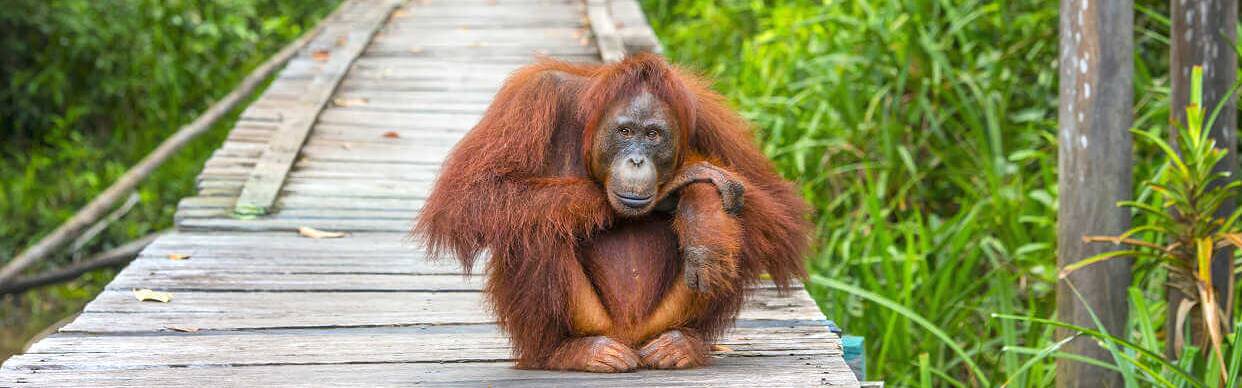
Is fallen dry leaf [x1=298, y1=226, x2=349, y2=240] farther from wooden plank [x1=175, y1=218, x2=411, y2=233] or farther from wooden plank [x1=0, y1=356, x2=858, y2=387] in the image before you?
wooden plank [x1=0, y1=356, x2=858, y2=387]

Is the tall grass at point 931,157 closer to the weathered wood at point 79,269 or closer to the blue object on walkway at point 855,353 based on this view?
the blue object on walkway at point 855,353

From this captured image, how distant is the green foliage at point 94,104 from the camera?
7219 millimetres

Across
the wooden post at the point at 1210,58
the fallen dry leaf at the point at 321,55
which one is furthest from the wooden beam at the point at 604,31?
the wooden post at the point at 1210,58

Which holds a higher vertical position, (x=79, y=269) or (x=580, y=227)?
(x=580, y=227)

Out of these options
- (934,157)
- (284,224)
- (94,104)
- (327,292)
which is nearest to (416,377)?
(327,292)

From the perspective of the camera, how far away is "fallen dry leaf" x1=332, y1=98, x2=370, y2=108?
17.9 ft

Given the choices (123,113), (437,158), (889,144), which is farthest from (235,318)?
(123,113)

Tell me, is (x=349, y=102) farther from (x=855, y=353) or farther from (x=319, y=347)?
(x=855, y=353)

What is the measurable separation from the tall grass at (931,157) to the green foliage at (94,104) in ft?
11.5

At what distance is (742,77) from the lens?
6.34 m

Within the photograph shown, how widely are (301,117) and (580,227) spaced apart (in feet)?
9.25

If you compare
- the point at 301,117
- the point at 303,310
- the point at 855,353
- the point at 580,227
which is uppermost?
the point at 580,227

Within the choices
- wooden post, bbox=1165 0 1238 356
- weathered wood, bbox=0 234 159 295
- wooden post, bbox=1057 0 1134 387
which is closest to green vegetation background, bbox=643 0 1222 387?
wooden post, bbox=1057 0 1134 387

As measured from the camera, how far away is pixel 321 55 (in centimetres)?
618
